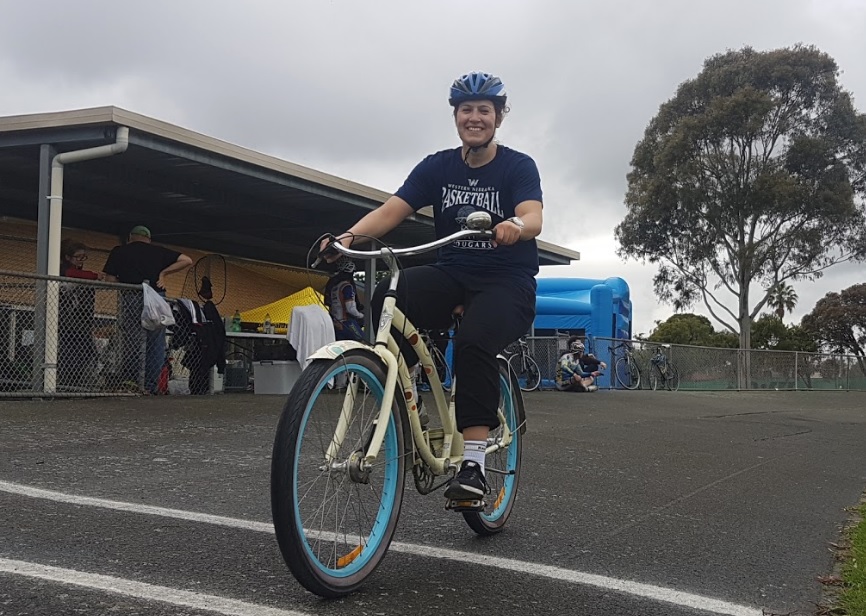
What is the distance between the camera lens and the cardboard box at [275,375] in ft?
40.5

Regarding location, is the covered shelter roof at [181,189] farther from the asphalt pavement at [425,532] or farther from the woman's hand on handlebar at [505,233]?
the woman's hand on handlebar at [505,233]

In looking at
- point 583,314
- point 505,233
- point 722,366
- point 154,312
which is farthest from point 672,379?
point 505,233

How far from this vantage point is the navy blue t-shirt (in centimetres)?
372

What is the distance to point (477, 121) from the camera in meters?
3.75

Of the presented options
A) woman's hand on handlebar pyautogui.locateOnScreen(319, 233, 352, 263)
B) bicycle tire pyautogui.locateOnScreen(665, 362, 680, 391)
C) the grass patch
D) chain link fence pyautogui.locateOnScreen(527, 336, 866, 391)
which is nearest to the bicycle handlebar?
woman's hand on handlebar pyautogui.locateOnScreen(319, 233, 352, 263)

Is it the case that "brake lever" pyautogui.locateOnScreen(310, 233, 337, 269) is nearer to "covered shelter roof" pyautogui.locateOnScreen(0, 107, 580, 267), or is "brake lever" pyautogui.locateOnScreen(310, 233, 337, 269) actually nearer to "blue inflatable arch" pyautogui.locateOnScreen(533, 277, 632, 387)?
"covered shelter roof" pyautogui.locateOnScreen(0, 107, 580, 267)

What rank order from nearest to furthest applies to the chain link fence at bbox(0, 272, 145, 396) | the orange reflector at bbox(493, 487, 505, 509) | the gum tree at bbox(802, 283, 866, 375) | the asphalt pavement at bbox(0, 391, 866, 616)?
the asphalt pavement at bbox(0, 391, 866, 616), the orange reflector at bbox(493, 487, 505, 509), the chain link fence at bbox(0, 272, 145, 396), the gum tree at bbox(802, 283, 866, 375)

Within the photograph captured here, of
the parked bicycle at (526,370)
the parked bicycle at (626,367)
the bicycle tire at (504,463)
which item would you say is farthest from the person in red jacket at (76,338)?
the parked bicycle at (626,367)

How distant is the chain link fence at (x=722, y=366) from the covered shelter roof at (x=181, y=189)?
2.32 metres

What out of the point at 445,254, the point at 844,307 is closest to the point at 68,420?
the point at 445,254

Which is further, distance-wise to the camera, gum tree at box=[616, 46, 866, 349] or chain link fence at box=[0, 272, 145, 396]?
gum tree at box=[616, 46, 866, 349]

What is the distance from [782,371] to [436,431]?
28.0 metres

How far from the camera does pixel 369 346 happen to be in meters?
3.13

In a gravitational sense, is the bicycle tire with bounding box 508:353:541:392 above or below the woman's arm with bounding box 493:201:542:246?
below
